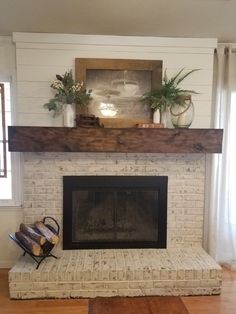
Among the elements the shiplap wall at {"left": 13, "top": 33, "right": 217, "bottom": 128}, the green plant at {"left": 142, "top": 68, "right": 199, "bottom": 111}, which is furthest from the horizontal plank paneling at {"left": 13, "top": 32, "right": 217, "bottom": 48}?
the green plant at {"left": 142, "top": 68, "right": 199, "bottom": 111}

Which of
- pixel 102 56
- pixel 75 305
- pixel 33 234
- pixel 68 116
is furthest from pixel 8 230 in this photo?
pixel 102 56

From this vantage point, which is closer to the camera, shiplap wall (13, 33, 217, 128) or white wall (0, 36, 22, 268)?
shiplap wall (13, 33, 217, 128)

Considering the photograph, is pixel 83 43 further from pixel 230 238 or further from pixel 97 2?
pixel 230 238

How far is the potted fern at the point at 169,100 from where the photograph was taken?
2850 millimetres

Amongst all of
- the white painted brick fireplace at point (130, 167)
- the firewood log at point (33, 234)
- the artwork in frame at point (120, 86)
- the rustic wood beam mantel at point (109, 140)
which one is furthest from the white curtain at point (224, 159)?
the firewood log at point (33, 234)

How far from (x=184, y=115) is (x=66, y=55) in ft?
4.45

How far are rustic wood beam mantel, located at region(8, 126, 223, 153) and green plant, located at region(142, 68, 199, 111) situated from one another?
0.94ft

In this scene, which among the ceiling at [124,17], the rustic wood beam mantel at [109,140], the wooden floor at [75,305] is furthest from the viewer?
the rustic wood beam mantel at [109,140]

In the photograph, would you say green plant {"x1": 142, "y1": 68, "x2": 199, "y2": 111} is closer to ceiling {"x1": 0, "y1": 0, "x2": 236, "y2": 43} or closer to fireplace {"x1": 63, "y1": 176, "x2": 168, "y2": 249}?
ceiling {"x1": 0, "y1": 0, "x2": 236, "y2": 43}

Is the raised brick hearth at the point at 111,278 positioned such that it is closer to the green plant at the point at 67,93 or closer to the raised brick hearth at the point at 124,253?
the raised brick hearth at the point at 124,253

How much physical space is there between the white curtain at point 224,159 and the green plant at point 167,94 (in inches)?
15.2

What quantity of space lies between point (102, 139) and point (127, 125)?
1.15ft

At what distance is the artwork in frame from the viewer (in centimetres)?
294

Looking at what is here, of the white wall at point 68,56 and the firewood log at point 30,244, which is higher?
the white wall at point 68,56
